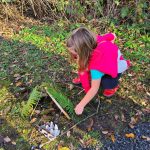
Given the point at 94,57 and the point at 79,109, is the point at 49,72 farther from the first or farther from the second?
the point at 94,57

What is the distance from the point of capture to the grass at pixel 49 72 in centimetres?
299

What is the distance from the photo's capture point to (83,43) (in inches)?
100

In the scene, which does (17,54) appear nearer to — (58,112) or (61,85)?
(61,85)

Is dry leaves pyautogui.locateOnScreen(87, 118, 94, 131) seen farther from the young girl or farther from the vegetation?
the young girl

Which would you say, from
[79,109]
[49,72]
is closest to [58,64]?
[49,72]

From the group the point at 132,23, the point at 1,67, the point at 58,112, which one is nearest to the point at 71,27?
the point at 132,23

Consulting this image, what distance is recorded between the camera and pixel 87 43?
2.56m

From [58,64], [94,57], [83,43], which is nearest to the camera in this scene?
[83,43]

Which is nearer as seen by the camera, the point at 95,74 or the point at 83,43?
the point at 83,43

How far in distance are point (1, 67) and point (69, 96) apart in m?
1.12

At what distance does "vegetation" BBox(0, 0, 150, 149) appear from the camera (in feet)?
9.59

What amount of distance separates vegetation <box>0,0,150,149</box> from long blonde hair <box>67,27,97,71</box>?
0.59 m

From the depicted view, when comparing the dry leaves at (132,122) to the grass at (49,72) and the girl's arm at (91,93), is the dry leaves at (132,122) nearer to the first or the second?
the grass at (49,72)

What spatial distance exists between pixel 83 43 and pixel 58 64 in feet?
4.11
